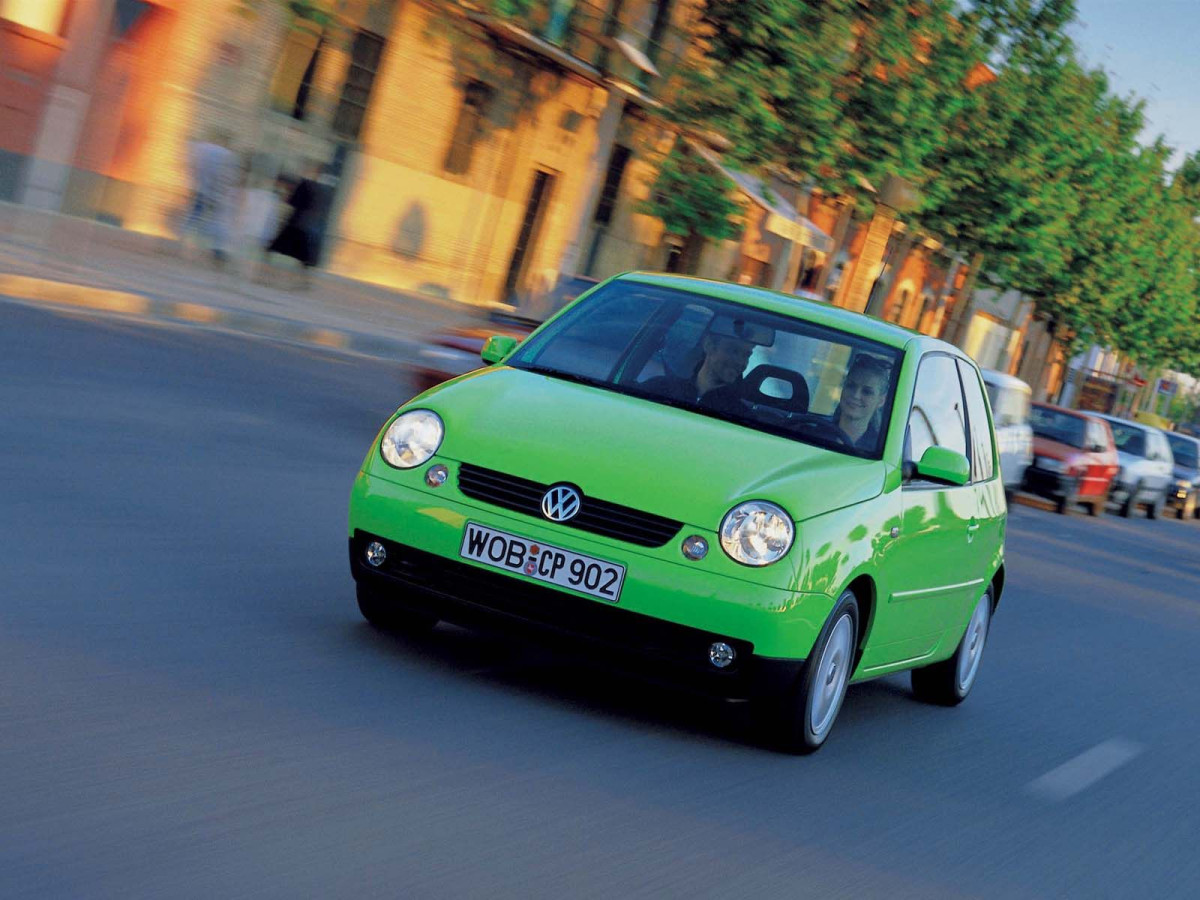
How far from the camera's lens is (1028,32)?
3662 centimetres

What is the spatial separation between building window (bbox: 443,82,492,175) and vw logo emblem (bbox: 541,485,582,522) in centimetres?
2879

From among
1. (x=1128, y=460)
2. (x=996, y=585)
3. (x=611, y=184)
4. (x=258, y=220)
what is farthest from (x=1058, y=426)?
(x=996, y=585)

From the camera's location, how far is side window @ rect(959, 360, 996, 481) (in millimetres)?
8250

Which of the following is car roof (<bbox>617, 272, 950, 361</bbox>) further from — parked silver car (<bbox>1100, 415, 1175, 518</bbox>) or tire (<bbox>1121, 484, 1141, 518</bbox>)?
tire (<bbox>1121, 484, 1141, 518</bbox>)

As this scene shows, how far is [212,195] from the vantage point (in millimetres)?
→ 25469

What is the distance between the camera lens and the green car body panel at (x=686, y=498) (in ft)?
19.9

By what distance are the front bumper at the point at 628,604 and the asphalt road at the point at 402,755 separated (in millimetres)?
295

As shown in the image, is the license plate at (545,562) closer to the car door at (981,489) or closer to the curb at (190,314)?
the car door at (981,489)

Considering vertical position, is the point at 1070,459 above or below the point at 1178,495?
above

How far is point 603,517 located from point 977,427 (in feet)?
9.34

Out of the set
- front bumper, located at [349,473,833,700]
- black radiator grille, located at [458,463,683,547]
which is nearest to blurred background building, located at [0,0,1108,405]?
front bumper, located at [349,473,833,700]

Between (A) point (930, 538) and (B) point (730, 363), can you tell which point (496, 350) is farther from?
(A) point (930, 538)

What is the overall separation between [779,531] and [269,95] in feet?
82.6

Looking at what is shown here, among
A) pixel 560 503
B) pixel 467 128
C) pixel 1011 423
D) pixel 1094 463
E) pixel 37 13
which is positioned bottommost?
pixel 560 503
